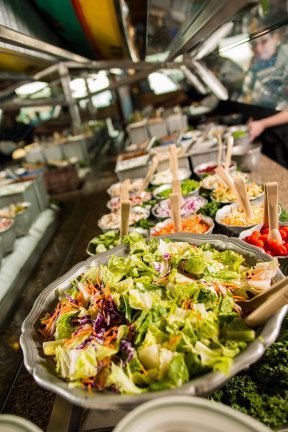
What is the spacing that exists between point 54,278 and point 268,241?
2144mm

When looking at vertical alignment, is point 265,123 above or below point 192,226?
above

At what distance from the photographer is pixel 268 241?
6.59 ft

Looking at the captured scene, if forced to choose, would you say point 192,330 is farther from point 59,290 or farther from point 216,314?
point 59,290

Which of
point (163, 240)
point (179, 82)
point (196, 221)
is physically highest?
point (179, 82)

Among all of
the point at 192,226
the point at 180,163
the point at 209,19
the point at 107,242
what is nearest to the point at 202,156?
the point at 180,163

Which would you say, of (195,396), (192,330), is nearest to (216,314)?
(192,330)

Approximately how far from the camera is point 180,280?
62.2 inches

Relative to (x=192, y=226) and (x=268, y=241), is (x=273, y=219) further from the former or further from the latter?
(x=192, y=226)

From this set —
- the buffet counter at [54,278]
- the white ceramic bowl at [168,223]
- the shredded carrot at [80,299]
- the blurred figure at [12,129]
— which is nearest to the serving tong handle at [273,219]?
the white ceramic bowl at [168,223]

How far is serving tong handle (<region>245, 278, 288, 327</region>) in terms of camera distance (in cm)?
117

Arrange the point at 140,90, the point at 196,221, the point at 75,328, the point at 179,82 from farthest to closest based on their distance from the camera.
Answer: the point at 140,90 < the point at 179,82 < the point at 196,221 < the point at 75,328

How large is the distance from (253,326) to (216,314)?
0.16m

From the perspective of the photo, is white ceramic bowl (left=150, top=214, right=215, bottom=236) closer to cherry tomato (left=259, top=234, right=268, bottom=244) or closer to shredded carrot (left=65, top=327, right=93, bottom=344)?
cherry tomato (left=259, top=234, right=268, bottom=244)

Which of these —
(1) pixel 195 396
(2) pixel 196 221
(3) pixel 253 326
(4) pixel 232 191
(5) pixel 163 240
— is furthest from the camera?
(4) pixel 232 191
